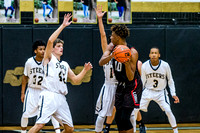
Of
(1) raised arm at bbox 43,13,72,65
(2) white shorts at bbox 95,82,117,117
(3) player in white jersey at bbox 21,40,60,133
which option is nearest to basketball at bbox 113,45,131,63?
(1) raised arm at bbox 43,13,72,65

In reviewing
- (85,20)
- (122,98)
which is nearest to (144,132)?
(122,98)

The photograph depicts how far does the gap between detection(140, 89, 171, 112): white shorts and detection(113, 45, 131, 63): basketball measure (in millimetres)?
3168

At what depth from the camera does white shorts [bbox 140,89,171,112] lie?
894cm

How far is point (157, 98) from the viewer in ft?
29.8

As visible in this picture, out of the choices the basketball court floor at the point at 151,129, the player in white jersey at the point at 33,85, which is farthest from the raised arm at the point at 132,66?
the basketball court floor at the point at 151,129

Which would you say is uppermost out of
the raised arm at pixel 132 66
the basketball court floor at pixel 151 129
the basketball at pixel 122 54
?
the basketball at pixel 122 54

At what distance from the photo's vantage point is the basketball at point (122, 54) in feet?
19.9

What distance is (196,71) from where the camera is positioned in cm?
1131

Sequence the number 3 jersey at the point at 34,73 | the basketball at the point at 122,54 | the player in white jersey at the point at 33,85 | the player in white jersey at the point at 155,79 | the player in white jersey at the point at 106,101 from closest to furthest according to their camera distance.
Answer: the basketball at the point at 122,54, the player in white jersey at the point at 106,101, the player in white jersey at the point at 33,85, the number 3 jersey at the point at 34,73, the player in white jersey at the point at 155,79

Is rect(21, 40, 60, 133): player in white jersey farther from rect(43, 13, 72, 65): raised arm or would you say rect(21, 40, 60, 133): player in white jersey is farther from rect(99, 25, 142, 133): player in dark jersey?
rect(99, 25, 142, 133): player in dark jersey

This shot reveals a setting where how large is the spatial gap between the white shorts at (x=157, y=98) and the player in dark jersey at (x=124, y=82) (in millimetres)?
2424

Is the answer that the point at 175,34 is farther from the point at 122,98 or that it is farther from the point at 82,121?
the point at 122,98

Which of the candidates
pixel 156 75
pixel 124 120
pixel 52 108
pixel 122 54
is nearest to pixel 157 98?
pixel 156 75

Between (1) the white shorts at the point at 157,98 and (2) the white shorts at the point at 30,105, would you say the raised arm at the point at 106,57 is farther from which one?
(1) the white shorts at the point at 157,98
